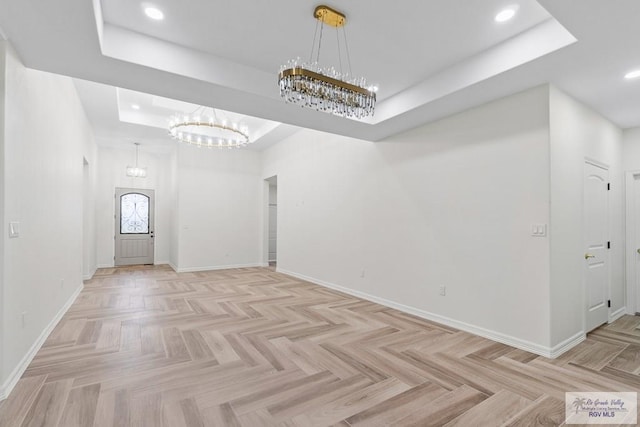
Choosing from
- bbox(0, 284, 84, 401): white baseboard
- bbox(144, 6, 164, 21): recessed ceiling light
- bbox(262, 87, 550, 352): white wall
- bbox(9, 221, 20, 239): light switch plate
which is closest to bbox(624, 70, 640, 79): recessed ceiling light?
bbox(262, 87, 550, 352): white wall

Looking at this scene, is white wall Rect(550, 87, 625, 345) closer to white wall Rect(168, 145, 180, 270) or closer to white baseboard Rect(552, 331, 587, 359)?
white baseboard Rect(552, 331, 587, 359)

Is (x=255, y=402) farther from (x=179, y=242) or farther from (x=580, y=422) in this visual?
(x=179, y=242)

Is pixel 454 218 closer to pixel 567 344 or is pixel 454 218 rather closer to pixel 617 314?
pixel 567 344

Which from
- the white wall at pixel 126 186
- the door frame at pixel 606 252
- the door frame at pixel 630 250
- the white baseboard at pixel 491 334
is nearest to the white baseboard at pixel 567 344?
the white baseboard at pixel 491 334

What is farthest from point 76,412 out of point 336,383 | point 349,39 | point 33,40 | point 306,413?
point 349,39

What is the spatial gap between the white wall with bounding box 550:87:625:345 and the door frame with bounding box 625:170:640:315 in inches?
32.8

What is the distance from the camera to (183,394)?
2.35 meters

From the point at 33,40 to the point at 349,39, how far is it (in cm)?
250

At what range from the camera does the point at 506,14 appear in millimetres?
2568

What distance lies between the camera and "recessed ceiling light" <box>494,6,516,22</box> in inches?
99.1

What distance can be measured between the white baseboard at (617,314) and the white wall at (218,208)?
7.24 meters

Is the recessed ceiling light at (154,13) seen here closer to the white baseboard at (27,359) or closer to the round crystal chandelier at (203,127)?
the white baseboard at (27,359)

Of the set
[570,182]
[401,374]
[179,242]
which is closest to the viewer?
[401,374]

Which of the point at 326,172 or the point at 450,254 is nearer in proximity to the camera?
the point at 450,254
